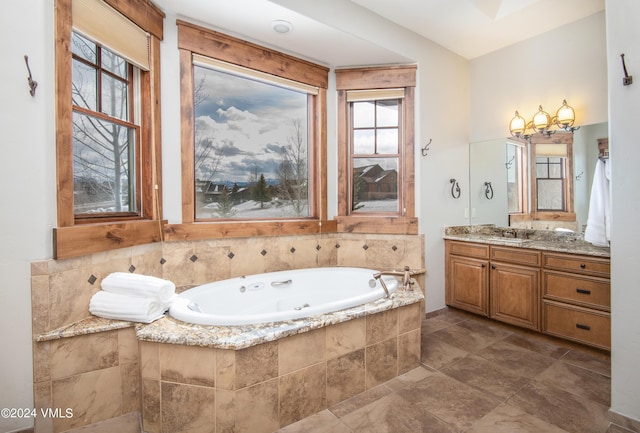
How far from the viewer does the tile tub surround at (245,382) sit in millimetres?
1463

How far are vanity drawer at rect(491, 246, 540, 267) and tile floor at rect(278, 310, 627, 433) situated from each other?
27.0 inches

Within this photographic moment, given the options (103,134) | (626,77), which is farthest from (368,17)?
(103,134)

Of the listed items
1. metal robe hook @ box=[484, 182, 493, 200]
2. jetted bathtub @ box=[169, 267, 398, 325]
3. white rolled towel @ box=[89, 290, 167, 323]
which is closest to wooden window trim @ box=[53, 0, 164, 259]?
white rolled towel @ box=[89, 290, 167, 323]

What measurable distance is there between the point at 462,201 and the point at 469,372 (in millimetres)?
1926

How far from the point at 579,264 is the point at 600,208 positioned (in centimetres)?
48

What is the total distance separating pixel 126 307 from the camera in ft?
5.54

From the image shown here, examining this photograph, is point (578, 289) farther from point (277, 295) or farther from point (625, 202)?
point (277, 295)

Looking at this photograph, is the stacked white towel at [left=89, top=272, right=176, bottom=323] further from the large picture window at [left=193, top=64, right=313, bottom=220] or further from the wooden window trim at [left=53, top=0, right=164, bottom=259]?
the large picture window at [left=193, top=64, right=313, bottom=220]

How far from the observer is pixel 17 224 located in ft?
4.89

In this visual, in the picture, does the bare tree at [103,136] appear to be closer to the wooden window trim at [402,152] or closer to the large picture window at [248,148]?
the large picture window at [248,148]

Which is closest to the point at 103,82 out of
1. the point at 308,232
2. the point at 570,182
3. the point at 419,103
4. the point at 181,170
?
the point at 181,170

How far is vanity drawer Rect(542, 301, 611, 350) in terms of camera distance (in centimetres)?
229

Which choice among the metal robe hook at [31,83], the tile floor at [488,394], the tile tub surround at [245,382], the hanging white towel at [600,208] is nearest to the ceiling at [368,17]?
the metal robe hook at [31,83]

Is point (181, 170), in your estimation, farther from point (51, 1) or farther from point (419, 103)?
point (419, 103)
